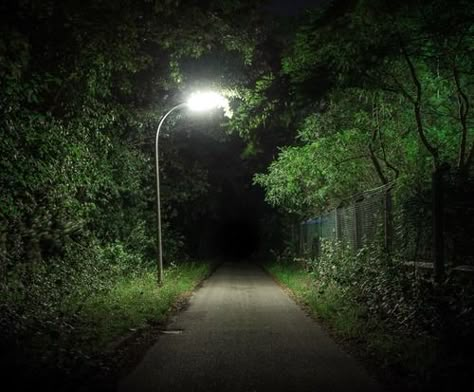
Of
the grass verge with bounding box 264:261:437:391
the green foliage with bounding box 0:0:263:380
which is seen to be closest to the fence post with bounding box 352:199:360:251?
the grass verge with bounding box 264:261:437:391

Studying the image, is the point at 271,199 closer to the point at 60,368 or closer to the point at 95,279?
the point at 95,279

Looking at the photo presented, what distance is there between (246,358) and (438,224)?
3.80 metres

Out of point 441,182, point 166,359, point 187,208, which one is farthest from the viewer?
point 187,208

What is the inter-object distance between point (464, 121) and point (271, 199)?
35.2 feet

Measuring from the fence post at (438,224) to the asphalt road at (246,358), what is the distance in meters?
2.09

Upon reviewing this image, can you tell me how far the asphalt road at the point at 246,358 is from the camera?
6008 mm

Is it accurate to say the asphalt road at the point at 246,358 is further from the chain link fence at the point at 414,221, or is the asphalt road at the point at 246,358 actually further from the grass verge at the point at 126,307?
the chain link fence at the point at 414,221

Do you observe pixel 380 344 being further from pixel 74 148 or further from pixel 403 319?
pixel 74 148

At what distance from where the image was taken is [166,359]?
7.32 meters

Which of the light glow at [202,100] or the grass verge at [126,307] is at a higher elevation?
the light glow at [202,100]

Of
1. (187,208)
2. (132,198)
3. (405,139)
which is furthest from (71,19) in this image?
(187,208)

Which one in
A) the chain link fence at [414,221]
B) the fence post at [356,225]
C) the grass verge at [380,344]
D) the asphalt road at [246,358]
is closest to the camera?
the asphalt road at [246,358]

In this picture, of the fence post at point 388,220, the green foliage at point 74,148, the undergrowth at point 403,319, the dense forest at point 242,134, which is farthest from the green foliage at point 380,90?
the green foliage at point 74,148

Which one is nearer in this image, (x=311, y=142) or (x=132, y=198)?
(x=311, y=142)
